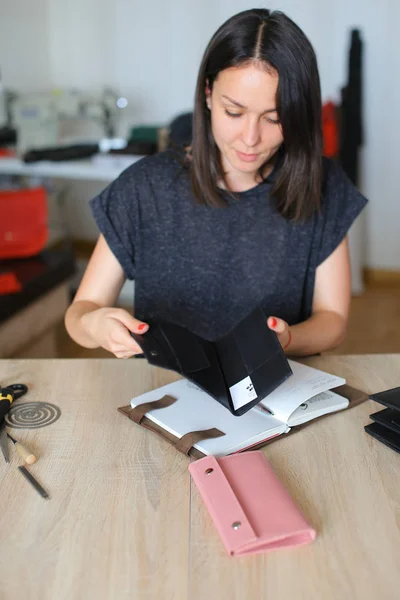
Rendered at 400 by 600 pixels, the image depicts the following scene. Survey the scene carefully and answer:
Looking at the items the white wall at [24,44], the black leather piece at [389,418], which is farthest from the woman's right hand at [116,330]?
the white wall at [24,44]

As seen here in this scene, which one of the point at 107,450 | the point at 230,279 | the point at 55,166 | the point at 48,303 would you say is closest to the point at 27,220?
the point at 48,303

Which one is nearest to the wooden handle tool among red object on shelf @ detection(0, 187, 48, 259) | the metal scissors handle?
the metal scissors handle

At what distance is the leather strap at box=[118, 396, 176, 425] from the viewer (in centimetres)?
113

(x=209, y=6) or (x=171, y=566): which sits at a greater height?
(x=209, y=6)

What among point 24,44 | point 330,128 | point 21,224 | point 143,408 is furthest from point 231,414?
point 24,44

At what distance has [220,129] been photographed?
141 cm

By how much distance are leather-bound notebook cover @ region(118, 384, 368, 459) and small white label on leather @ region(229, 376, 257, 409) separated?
2.5 inches

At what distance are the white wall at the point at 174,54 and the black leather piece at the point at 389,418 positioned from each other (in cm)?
303

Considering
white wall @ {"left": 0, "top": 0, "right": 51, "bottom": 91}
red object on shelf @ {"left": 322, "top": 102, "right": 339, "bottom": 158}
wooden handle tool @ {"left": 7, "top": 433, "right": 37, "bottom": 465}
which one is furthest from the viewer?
white wall @ {"left": 0, "top": 0, "right": 51, "bottom": 91}

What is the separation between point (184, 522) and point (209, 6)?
3.63 m

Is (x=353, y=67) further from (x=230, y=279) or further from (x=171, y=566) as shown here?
(x=171, y=566)

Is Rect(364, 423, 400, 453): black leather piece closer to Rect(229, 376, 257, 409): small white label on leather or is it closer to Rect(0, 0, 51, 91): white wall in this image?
Rect(229, 376, 257, 409): small white label on leather

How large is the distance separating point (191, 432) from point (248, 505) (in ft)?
0.64

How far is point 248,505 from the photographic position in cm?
90
